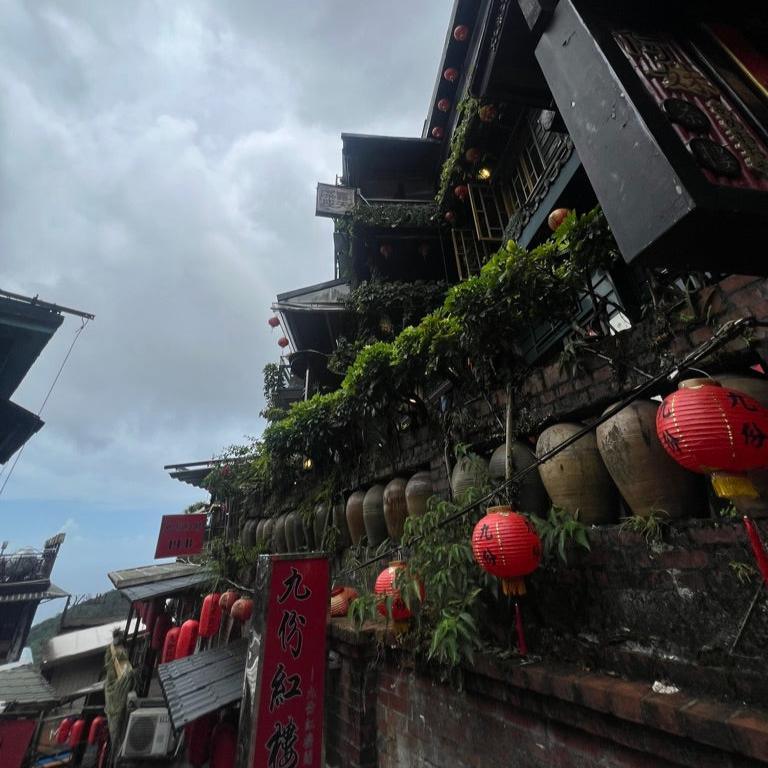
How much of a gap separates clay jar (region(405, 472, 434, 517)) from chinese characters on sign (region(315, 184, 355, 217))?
10006mm

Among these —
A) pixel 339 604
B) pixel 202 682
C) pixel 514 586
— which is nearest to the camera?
pixel 514 586

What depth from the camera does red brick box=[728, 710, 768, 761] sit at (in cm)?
156

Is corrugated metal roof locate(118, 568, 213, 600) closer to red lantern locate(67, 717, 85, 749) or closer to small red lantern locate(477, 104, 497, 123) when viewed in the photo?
red lantern locate(67, 717, 85, 749)

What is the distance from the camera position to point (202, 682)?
611cm

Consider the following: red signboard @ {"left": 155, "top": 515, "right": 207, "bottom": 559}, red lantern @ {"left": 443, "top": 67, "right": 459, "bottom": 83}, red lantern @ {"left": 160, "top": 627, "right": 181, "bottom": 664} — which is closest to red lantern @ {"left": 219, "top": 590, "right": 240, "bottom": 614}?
red lantern @ {"left": 160, "top": 627, "right": 181, "bottom": 664}

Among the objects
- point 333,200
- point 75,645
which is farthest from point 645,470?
point 75,645

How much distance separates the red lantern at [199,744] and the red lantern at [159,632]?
533 centimetres

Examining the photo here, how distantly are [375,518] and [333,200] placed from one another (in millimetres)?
11155

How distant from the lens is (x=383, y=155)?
1399 cm

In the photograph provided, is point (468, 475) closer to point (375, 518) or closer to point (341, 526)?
point (375, 518)

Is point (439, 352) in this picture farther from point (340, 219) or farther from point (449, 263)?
point (340, 219)

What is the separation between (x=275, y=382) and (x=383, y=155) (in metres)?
9.41

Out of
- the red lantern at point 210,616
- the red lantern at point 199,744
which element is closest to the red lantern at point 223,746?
the red lantern at point 199,744

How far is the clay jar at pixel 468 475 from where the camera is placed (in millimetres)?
3607
